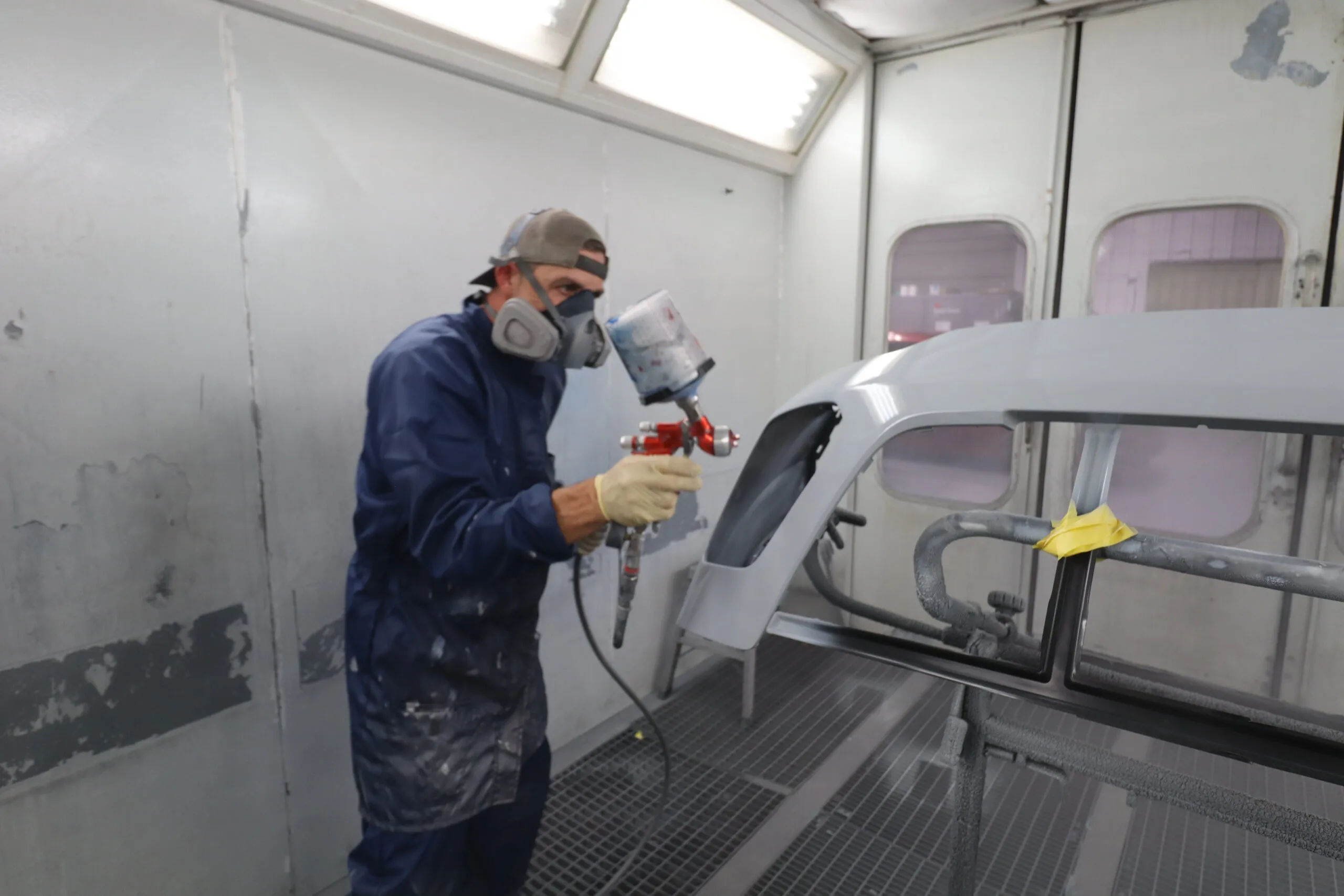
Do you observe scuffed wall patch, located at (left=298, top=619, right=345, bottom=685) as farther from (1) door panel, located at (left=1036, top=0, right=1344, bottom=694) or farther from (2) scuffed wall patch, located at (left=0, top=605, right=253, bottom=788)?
(1) door panel, located at (left=1036, top=0, right=1344, bottom=694)

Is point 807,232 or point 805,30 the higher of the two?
point 805,30

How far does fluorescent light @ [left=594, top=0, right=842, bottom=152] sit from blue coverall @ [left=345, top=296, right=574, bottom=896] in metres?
1.41

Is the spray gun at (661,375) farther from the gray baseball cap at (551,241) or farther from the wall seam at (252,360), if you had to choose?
the wall seam at (252,360)

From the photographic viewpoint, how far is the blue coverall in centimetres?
142

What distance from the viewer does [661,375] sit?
1.57 m

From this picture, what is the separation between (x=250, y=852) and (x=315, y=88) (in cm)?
196

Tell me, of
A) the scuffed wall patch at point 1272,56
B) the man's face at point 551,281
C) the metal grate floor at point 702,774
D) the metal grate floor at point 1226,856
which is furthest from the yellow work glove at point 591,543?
the scuffed wall patch at point 1272,56

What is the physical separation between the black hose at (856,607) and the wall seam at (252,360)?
53.2 inches

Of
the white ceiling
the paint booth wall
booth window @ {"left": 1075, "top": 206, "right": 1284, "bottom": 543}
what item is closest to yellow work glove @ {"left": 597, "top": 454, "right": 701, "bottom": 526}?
the paint booth wall

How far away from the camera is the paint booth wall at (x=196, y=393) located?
1.41 m

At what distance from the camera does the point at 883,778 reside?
2510mm

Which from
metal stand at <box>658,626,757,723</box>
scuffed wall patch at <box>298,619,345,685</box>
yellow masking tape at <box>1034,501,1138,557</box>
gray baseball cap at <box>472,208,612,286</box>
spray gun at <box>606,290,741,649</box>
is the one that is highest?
gray baseball cap at <box>472,208,612,286</box>

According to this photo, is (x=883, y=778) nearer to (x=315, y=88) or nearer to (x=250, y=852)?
(x=250, y=852)

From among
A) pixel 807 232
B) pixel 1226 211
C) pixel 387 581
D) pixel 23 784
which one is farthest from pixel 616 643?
pixel 1226 211
